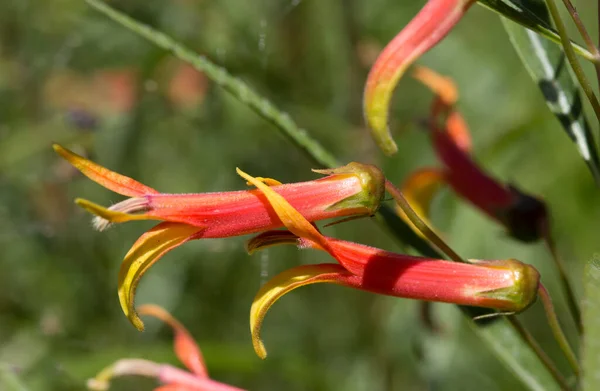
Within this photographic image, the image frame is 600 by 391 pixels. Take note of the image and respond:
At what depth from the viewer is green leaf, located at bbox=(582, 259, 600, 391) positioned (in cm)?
50

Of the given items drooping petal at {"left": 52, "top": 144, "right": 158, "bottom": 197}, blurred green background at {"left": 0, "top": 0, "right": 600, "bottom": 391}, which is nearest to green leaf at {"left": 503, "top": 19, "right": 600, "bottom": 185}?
drooping petal at {"left": 52, "top": 144, "right": 158, "bottom": 197}

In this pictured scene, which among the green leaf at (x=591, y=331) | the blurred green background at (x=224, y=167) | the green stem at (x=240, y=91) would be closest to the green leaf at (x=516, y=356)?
the green stem at (x=240, y=91)

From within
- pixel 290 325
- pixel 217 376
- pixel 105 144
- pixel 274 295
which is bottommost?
pixel 217 376

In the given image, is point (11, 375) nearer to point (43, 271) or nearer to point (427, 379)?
point (427, 379)

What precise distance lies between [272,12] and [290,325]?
1075 millimetres

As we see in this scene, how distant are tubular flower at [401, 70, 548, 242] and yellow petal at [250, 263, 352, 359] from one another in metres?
0.58

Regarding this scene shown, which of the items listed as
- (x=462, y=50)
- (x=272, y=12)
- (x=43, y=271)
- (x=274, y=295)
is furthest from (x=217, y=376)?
(x=274, y=295)

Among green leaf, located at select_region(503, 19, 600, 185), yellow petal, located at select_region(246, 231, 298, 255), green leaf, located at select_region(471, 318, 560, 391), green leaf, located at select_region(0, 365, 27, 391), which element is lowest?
green leaf, located at select_region(0, 365, 27, 391)

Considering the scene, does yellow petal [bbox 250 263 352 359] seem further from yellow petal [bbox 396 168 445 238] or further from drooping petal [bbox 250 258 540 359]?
yellow petal [bbox 396 168 445 238]

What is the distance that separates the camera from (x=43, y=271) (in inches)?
98.8

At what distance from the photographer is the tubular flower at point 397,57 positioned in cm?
70

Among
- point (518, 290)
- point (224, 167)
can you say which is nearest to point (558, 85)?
point (518, 290)

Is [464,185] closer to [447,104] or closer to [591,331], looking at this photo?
[447,104]

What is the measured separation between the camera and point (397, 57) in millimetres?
726
